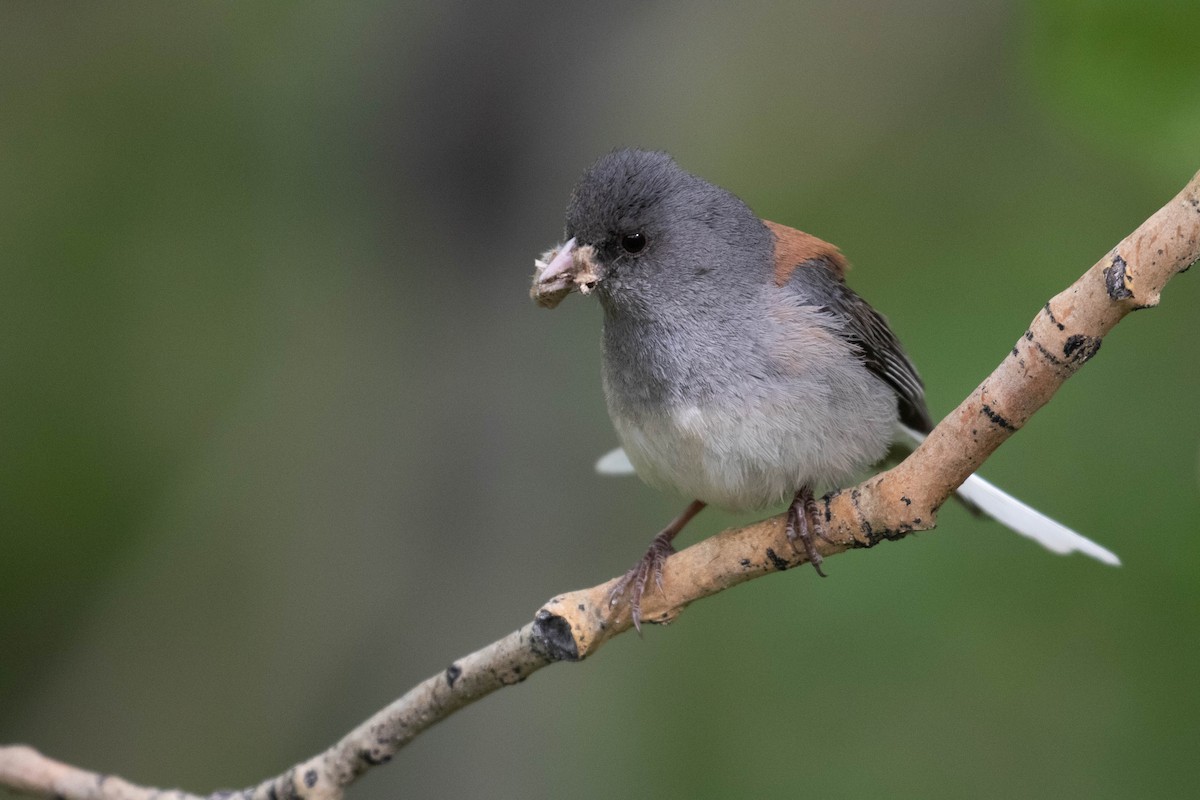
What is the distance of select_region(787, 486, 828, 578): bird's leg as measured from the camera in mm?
2223

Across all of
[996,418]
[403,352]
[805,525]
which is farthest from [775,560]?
[403,352]

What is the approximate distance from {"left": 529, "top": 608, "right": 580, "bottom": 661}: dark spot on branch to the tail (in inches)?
42.0

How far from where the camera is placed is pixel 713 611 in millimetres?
4484

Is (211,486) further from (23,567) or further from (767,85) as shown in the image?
(767,85)

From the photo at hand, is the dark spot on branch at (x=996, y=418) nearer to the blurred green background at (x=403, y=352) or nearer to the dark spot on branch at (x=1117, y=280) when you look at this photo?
the dark spot on branch at (x=1117, y=280)

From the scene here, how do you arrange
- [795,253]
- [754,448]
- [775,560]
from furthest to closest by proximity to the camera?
[795,253], [754,448], [775,560]

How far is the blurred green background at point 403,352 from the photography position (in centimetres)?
428

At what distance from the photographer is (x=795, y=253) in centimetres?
290

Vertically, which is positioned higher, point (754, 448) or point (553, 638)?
point (754, 448)

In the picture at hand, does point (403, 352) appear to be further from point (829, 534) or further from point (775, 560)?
point (829, 534)

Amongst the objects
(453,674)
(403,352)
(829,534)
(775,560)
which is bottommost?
(403,352)

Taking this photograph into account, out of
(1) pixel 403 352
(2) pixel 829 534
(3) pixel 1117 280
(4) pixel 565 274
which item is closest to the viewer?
(3) pixel 1117 280

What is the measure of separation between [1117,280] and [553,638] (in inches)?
46.7

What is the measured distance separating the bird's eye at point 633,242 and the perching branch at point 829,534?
30.6 inches
